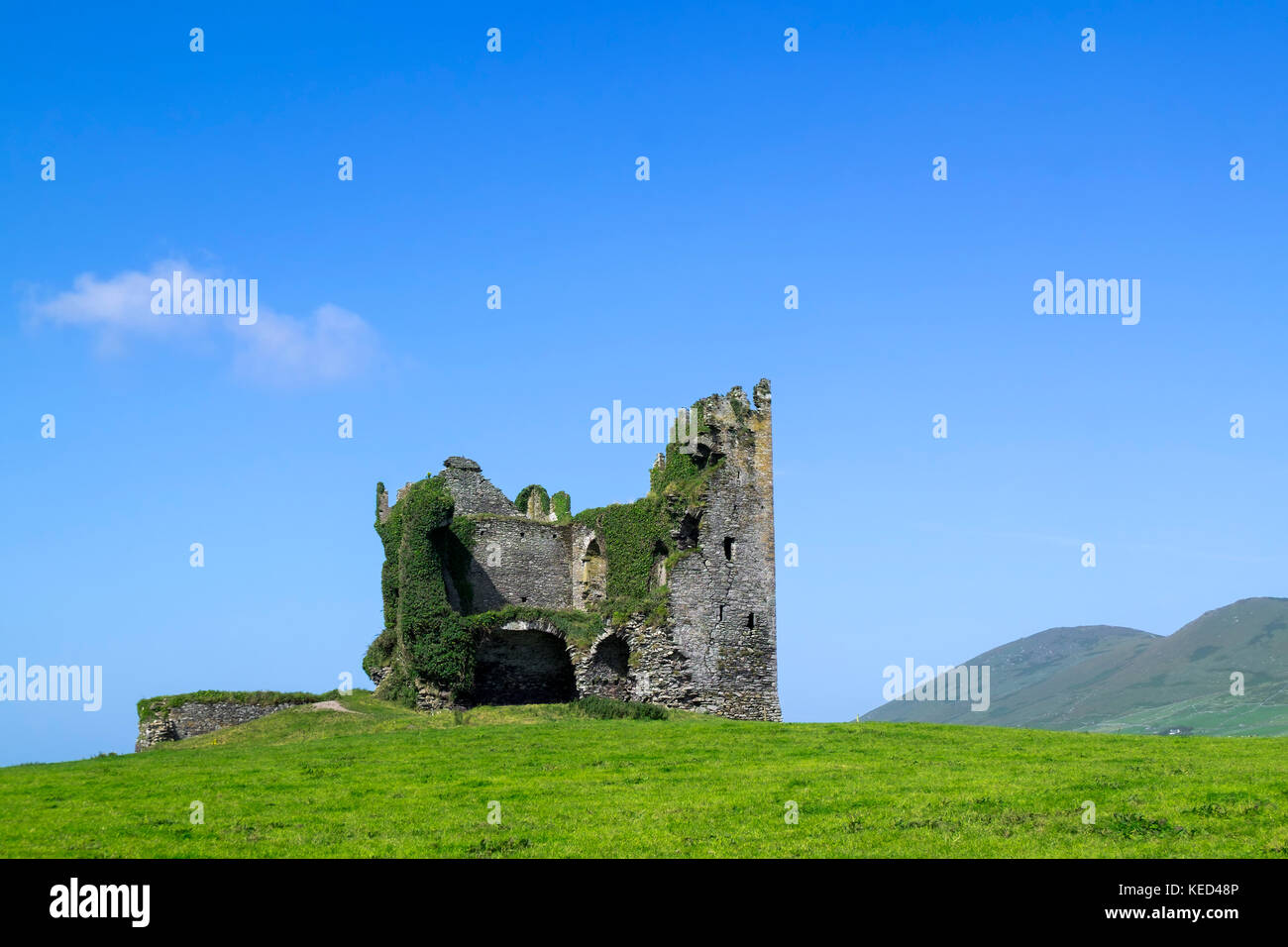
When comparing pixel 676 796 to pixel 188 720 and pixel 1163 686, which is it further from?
pixel 1163 686

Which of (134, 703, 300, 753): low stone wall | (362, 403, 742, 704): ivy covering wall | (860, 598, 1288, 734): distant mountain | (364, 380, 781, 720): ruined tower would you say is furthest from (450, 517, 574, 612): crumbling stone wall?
(860, 598, 1288, 734): distant mountain

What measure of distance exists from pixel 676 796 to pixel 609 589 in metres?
25.4

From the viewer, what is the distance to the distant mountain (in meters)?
96.2

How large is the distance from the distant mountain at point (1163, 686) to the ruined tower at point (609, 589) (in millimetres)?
53716

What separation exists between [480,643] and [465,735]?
15062 millimetres

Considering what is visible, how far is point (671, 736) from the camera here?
104 feet

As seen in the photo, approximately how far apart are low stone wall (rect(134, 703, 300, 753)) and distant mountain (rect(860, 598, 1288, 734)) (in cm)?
6547

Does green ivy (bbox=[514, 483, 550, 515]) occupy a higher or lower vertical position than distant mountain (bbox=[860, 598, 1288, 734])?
higher

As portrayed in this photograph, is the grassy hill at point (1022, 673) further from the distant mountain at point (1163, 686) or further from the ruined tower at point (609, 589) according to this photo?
the ruined tower at point (609, 589)

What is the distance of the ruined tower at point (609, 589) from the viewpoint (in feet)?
145

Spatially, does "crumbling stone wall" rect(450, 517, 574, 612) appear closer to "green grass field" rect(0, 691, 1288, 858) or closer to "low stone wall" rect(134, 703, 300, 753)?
"low stone wall" rect(134, 703, 300, 753)
